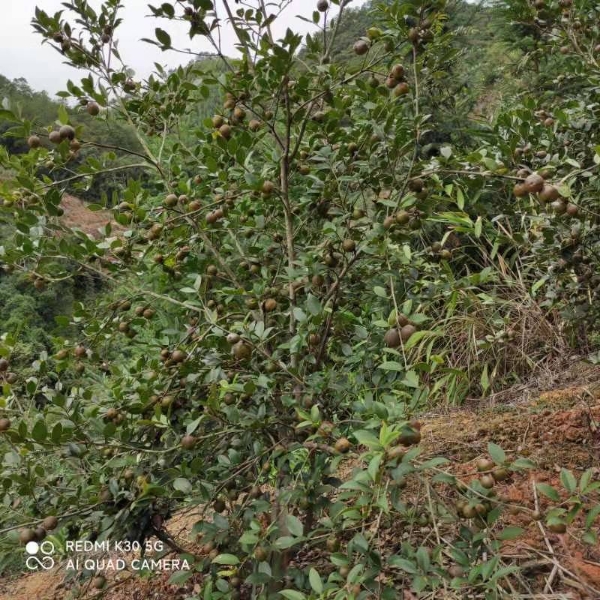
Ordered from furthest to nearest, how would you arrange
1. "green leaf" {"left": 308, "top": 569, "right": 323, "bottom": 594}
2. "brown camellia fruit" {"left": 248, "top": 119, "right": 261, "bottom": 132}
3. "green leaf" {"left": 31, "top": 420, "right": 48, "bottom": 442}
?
1. "brown camellia fruit" {"left": 248, "top": 119, "right": 261, "bottom": 132}
2. "green leaf" {"left": 31, "top": 420, "right": 48, "bottom": 442}
3. "green leaf" {"left": 308, "top": 569, "right": 323, "bottom": 594}

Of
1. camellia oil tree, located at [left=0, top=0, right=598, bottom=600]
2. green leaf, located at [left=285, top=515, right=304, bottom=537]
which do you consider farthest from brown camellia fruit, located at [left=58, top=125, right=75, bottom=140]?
green leaf, located at [left=285, top=515, right=304, bottom=537]

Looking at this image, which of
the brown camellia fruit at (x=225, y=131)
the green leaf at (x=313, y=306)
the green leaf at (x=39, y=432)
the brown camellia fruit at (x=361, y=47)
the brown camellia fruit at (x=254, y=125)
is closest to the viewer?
the green leaf at (x=39, y=432)

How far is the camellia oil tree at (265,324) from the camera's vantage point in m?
1.03

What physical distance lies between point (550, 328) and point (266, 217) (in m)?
2.07

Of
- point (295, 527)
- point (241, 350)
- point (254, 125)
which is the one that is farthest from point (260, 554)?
point (254, 125)

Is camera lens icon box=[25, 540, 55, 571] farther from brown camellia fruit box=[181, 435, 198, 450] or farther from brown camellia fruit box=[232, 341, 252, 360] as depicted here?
brown camellia fruit box=[232, 341, 252, 360]

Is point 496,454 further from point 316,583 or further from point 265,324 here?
point 265,324

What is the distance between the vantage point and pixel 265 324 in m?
1.38

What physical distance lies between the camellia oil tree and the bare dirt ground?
131 millimetres

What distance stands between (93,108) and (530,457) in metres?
1.78

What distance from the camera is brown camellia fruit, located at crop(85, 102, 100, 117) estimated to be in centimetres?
141

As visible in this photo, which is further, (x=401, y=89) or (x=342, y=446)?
(x=401, y=89)

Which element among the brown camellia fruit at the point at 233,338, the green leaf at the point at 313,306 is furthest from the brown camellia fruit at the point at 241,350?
the green leaf at the point at 313,306

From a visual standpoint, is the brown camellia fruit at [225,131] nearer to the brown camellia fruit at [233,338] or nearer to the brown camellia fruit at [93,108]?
the brown camellia fruit at [93,108]
